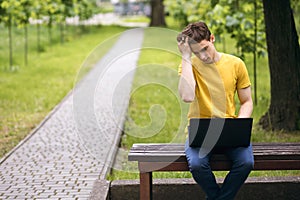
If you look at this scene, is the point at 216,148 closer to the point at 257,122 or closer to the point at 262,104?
the point at 257,122

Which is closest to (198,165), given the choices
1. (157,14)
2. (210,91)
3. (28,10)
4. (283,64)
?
(210,91)

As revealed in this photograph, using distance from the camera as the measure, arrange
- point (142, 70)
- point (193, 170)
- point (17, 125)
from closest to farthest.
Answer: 1. point (193, 170)
2. point (17, 125)
3. point (142, 70)

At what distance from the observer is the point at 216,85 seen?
5.06 meters

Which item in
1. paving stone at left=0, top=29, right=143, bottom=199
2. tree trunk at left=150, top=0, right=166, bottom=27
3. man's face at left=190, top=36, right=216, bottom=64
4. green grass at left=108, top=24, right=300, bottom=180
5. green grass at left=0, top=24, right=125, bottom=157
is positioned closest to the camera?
man's face at left=190, top=36, right=216, bottom=64

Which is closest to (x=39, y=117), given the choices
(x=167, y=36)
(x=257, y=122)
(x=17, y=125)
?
(x=17, y=125)

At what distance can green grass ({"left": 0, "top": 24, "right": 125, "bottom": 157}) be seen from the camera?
10.3 meters

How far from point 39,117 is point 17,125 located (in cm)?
81

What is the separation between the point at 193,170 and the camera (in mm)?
4844

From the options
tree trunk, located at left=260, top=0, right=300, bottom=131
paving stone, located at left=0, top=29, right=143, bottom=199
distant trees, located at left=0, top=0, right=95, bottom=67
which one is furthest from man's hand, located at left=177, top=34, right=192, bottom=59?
distant trees, located at left=0, top=0, right=95, bottom=67

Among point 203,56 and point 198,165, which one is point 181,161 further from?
point 203,56

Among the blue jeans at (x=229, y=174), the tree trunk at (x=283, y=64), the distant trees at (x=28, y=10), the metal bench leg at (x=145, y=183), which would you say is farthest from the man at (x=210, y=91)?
the distant trees at (x=28, y=10)

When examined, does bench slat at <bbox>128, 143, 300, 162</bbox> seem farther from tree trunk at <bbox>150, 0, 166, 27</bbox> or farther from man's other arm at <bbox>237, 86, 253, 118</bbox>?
tree trunk at <bbox>150, 0, 166, 27</bbox>

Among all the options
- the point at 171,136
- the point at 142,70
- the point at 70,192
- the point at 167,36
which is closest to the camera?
the point at 167,36

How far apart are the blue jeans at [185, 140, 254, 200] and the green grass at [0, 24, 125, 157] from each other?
3.99m
